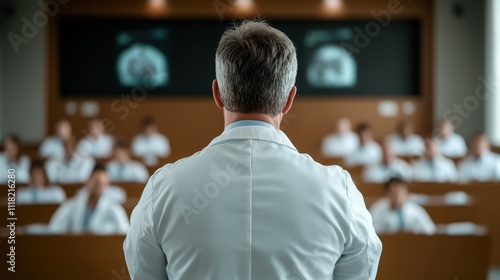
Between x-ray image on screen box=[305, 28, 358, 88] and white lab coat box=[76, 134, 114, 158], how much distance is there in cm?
316

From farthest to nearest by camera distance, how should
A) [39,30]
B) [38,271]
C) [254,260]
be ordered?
1. [39,30]
2. [38,271]
3. [254,260]

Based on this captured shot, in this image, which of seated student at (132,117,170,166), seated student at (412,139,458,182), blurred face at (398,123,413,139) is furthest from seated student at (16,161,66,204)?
blurred face at (398,123,413,139)

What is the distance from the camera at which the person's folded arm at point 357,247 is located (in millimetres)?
1477

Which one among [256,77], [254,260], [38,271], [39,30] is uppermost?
[39,30]

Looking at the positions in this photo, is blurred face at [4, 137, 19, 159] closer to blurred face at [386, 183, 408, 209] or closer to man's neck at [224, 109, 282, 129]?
blurred face at [386, 183, 408, 209]

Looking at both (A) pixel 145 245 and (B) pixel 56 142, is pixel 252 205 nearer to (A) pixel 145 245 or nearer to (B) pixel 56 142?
(A) pixel 145 245

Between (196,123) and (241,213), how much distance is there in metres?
10.1

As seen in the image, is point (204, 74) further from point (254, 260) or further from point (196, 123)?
point (254, 260)

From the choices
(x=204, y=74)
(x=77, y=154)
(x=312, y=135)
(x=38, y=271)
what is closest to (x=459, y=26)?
Answer: (x=312, y=135)

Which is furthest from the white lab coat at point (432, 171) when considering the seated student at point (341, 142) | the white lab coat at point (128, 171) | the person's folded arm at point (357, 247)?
the person's folded arm at point (357, 247)

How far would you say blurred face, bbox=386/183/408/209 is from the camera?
607cm

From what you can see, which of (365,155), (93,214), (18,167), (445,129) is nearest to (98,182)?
(93,214)

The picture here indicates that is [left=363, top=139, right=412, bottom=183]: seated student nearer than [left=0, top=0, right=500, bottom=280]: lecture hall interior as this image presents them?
Yes

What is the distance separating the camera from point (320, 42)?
11555mm
